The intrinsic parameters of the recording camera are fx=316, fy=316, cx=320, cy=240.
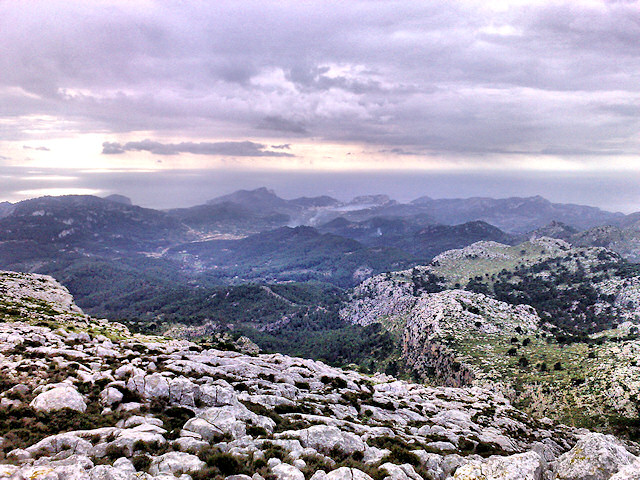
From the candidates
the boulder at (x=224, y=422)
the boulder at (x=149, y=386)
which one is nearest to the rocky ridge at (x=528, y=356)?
the boulder at (x=224, y=422)

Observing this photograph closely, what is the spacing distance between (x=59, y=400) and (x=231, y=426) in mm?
15211

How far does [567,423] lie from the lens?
6506 cm

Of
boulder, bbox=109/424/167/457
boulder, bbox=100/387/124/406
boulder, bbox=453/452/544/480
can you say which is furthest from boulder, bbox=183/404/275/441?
boulder, bbox=453/452/544/480

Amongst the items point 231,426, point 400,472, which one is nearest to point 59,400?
point 231,426

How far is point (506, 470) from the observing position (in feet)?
70.1

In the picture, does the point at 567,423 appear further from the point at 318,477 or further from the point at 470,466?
the point at 318,477

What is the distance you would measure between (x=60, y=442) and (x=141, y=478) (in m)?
8.93

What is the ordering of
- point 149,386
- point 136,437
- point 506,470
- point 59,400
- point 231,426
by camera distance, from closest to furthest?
point 506,470
point 136,437
point 231,426
point 59,400
point 149,386

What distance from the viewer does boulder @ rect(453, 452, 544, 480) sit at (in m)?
20.9

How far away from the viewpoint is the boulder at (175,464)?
2016 centimetres

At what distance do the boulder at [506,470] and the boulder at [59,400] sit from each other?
31393 mm

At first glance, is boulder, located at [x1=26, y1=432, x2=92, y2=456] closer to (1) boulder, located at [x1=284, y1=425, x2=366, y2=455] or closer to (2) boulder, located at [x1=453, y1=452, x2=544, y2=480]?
(1) boulder, located at [x1=284, y1=425, x2=366, y2=455]

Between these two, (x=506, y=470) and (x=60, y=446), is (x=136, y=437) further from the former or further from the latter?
(x=506, y=470)

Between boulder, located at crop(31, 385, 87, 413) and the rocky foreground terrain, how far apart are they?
0.11 metres
